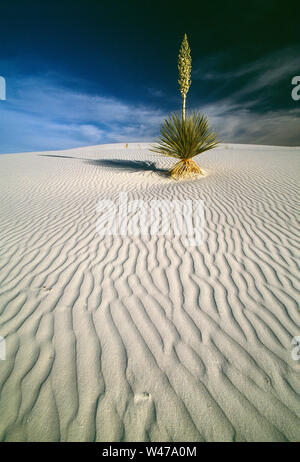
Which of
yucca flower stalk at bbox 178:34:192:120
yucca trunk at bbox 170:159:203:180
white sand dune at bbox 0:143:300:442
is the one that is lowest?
white sand dune at bbox 0:143:300:442

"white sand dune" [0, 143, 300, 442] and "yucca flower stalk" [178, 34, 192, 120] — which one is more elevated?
"yucca flower stalk" [178, 34, 192, 120]

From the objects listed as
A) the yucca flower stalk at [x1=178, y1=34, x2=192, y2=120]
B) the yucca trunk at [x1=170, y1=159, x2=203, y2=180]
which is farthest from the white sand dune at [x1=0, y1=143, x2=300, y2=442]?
the yucca flower stalk at [x1=178, y1=34, x2=192, y2=120]

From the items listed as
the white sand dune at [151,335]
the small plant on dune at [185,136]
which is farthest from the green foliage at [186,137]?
the white sand dune at [151,335]

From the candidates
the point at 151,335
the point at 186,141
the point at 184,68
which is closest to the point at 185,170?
the point at 186,141

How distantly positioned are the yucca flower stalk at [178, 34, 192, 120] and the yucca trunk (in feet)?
5.95

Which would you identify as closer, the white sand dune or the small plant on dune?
the white sand dune

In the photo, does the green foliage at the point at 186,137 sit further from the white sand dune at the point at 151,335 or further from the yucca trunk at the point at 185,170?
the white sand dune at the point at 151,335

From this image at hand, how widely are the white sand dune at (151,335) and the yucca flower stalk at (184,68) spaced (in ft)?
23.7

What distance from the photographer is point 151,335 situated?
197 centimetres

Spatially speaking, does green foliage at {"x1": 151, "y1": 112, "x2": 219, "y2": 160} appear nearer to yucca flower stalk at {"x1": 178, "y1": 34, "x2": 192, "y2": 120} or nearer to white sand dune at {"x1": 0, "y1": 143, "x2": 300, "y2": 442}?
yucca flower stalk at {"x1": 178, "y1": 34, "x2": 192, "y2": 120}

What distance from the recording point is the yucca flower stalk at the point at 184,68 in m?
8.18

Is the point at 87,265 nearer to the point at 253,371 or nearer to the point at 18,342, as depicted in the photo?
the point at 18,342

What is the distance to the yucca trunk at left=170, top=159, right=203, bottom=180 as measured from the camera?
843 centimetres

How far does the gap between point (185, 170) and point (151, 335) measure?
7.70 m
